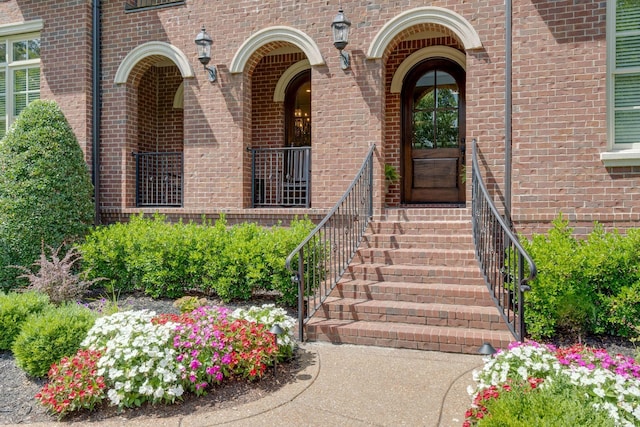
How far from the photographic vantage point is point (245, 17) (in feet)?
25.1

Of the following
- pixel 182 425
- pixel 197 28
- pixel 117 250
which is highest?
pixel 197 28

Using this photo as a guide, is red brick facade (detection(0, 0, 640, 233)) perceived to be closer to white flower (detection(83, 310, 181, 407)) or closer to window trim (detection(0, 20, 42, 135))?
window trim (detection(0, 20, 42, 135))

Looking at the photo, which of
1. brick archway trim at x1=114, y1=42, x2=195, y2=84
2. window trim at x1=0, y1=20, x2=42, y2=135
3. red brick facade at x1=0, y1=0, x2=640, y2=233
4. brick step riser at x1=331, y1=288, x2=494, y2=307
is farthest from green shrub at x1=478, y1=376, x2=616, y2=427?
window trim at x1=0, y1=20, x2=42, y2=135

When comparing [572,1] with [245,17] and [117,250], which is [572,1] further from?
[117,250]

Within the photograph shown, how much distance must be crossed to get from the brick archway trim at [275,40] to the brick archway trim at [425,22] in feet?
2.83

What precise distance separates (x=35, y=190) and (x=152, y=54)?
9.56 feet

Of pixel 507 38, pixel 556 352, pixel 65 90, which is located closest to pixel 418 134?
pixel 507 38

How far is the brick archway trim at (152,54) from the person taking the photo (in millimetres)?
7949

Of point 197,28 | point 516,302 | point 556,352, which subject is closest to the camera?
point 556,352

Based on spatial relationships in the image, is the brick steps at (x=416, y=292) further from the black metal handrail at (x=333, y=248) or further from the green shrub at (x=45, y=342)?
the green shrub at (x=45, y=342)

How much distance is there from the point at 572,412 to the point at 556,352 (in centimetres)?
104

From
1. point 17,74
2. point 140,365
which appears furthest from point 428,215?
point 17,74

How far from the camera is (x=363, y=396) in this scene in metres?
3.66

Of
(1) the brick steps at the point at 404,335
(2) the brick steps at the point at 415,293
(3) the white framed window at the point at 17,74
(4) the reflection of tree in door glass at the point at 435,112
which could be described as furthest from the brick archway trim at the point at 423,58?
(3) the white framed window at the point at 17,74
